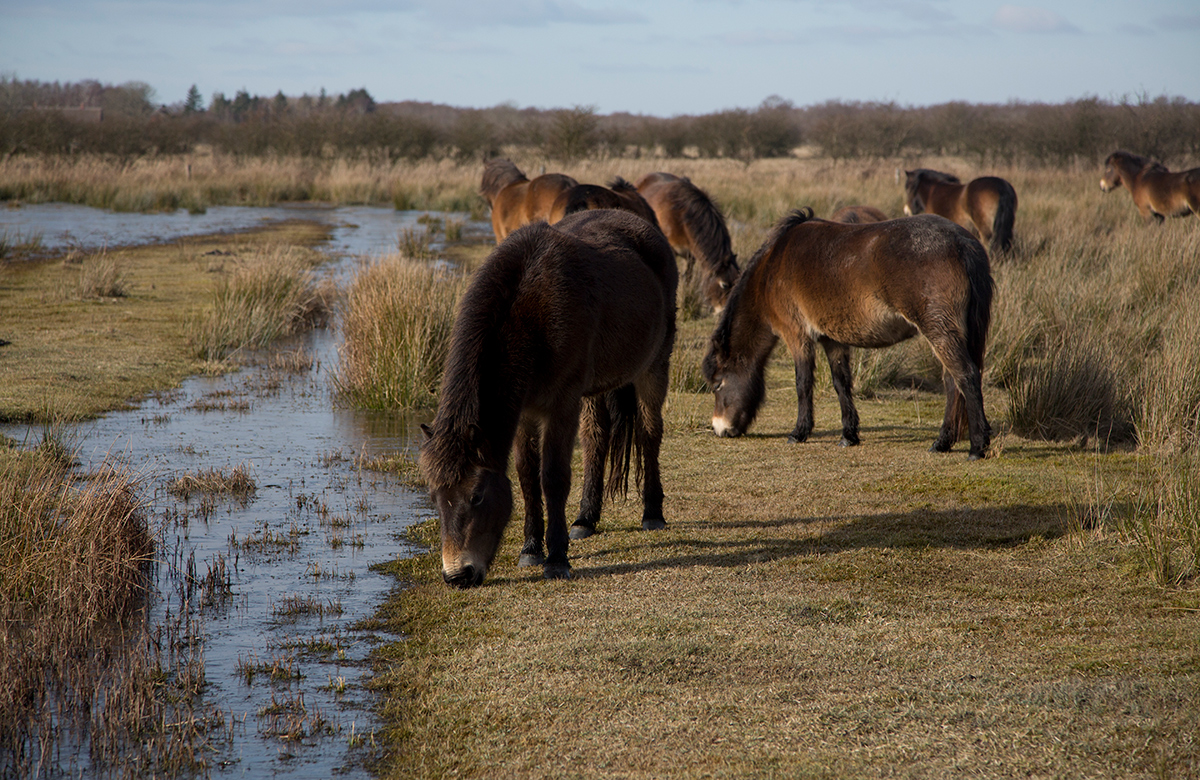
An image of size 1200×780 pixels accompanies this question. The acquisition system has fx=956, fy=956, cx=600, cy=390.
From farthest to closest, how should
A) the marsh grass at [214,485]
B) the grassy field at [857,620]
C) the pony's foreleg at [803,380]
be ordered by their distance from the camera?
the pony's foreleg at [803,380] → the marsh grass at [214,485] → the grassy field at [857,620]

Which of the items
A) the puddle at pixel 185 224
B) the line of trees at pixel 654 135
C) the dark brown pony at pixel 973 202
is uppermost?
the line of trees at pixel 654 135

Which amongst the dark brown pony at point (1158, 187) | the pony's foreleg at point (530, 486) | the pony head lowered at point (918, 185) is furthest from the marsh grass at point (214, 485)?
the dark brown pony at point (1158, 187)

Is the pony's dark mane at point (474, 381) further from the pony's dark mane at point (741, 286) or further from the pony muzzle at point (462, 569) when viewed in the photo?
the pony's dark mane at point (741, 286)

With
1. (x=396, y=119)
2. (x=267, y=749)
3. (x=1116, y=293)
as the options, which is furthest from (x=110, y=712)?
(x=396, y=119)

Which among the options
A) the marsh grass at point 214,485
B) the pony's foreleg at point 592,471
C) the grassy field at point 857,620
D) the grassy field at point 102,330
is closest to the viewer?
the grassy field at point 857,620

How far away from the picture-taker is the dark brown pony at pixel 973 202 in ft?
51.5

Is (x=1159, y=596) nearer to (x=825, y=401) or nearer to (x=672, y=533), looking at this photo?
(x=672, y=533)

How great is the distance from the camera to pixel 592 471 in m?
5.66

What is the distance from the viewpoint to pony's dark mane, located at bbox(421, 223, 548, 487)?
4230mm

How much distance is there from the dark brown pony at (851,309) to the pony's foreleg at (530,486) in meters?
3.13

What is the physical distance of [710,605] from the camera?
449cm

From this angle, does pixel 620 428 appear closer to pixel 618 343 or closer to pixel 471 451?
pixel 618 343

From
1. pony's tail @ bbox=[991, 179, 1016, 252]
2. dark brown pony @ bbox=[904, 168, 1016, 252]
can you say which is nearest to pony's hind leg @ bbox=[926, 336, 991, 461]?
dark brown pony @ bbox=[904, 168, 1016, 252]

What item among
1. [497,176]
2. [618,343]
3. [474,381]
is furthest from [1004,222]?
[474,381]
